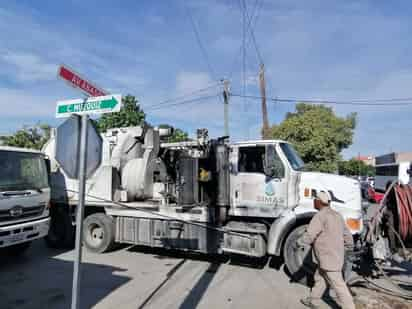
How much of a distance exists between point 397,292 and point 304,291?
4.99 ft

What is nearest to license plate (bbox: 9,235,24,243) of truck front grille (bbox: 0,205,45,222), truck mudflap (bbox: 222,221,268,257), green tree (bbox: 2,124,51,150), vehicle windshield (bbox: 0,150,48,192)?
truck front grille (bbox: 0,205,45,222)

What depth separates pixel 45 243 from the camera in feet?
29.0

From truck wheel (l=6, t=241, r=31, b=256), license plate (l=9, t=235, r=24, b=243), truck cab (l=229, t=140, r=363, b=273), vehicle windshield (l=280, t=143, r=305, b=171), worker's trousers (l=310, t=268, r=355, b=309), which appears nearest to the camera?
worker's trousers (l=310, t=268, r=355, b=309)

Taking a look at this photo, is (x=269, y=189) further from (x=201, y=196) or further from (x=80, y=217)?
(x=80, y=217)

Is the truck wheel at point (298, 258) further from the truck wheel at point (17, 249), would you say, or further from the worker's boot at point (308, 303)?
the truck wheel at point (17, 249)

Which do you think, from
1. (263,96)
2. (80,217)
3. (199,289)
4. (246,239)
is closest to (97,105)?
(80,217)

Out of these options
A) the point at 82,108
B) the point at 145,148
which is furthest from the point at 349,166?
the point at 82,108

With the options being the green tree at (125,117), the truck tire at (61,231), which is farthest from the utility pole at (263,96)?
the truck tire at (61,231)

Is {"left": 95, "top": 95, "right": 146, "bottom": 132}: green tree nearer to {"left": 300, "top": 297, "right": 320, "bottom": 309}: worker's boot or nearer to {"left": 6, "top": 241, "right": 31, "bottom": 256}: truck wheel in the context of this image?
{"left": 6, "top": 241, "right": 31, "bottom": 256}: truck wheel

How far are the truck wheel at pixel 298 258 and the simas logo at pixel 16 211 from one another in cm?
549

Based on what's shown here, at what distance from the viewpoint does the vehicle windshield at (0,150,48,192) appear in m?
6.34

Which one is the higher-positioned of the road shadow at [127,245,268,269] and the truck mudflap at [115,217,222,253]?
the truck mudflap at [115,217,222,253]

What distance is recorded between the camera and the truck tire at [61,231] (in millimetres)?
8185

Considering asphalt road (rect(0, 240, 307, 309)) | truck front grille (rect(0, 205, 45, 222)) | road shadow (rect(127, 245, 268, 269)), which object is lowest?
road shadow (rect(127, 245, 268, 269))
